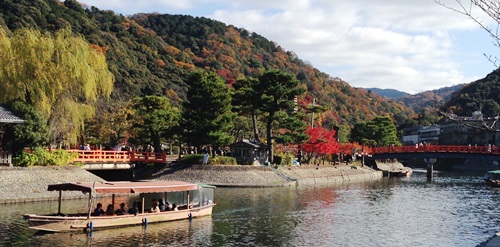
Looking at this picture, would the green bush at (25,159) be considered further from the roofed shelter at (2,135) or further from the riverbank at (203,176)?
the riverbank at (203,176)

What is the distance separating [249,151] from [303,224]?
120 feet

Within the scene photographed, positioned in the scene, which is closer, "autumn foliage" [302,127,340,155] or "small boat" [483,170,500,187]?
"small boat" [483,170,500,187]

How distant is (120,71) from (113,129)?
53593 millimetres

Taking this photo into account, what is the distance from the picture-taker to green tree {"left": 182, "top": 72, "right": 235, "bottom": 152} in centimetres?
6550

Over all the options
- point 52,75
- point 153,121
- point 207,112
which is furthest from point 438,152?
point 52,75

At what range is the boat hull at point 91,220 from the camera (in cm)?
2868

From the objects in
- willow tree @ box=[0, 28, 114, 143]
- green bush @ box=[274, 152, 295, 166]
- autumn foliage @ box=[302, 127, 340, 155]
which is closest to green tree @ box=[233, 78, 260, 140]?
green bush @ box=[274, 152, 295, 166]


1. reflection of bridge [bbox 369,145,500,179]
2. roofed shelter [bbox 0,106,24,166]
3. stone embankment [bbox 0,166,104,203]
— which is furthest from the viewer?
reflection of bridge [bbox 369,145,500,179]

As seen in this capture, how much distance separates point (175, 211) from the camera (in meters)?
35.0

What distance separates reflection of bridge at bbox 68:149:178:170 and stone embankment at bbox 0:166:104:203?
23.0 feet

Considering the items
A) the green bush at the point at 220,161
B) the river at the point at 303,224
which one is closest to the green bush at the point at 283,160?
the green bush at the point at 220,161

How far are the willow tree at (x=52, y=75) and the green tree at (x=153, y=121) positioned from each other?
45.0 feet

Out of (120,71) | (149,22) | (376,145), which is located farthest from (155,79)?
(149,22)

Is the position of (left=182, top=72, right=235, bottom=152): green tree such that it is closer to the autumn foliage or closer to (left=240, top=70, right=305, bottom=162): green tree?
(left=240, top=70, right=305, bottom=162): green tree
